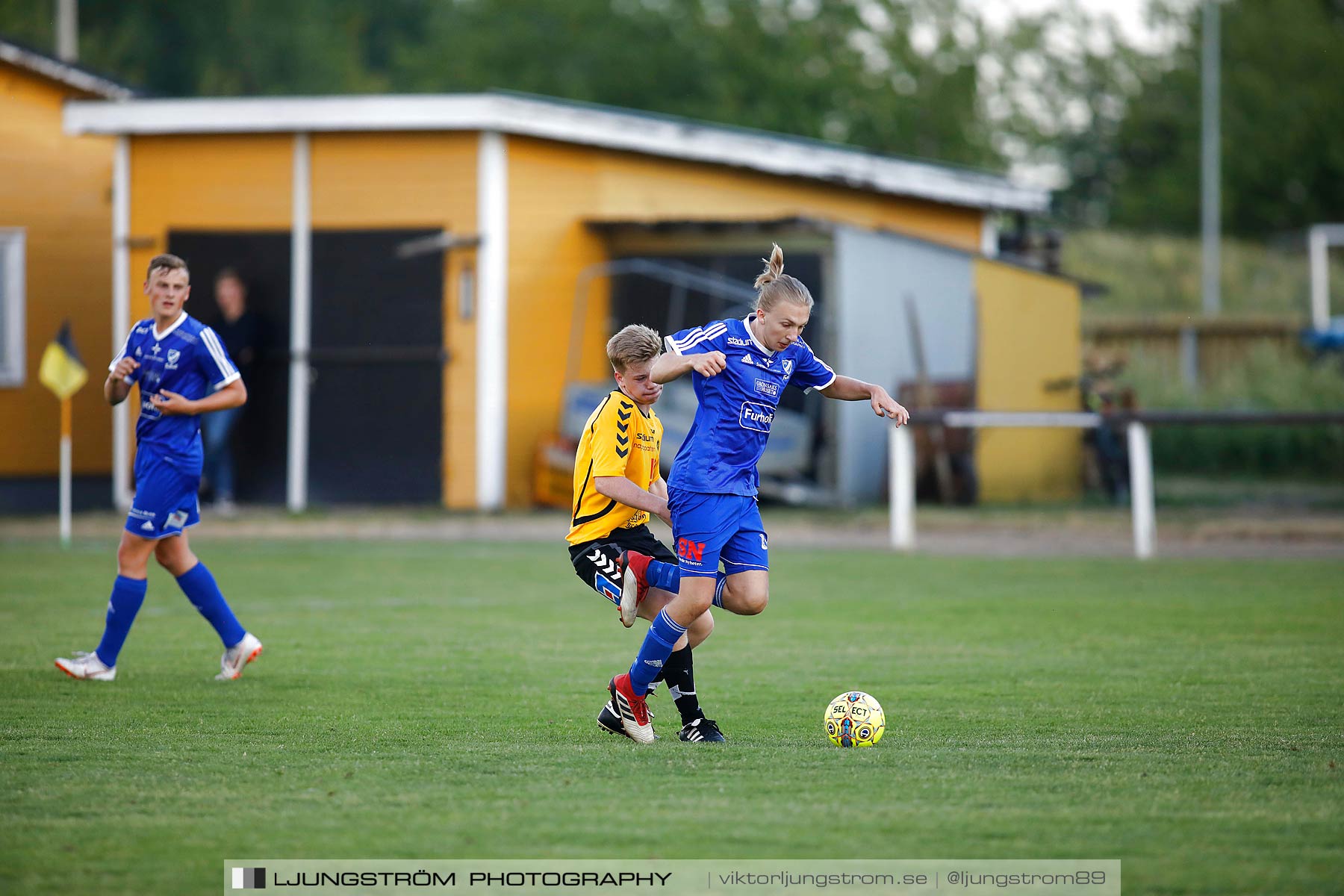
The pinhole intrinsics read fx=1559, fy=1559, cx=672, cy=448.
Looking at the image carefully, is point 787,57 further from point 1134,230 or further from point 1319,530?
point 1319,530

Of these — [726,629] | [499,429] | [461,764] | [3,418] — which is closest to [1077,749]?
[461,764]

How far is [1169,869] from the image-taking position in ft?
14.8

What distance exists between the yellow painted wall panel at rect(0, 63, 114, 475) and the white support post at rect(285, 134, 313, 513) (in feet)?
10.9

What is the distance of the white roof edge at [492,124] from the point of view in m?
18.5

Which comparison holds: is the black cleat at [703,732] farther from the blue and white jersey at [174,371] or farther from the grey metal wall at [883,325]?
the grey metal wall at [883,325]

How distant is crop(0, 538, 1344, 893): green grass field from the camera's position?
477 cm

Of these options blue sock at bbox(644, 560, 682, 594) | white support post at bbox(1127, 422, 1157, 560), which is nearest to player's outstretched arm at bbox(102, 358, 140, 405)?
blue sock at bbox(644, 560, 682, 594)

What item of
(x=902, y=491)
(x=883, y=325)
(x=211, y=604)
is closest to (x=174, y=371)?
(x=211, y=604)

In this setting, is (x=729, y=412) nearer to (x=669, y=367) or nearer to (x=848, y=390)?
(x=669, y=367)

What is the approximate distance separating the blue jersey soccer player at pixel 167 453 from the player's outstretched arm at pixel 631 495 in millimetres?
2437

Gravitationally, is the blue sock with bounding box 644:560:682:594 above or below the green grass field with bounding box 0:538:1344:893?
above

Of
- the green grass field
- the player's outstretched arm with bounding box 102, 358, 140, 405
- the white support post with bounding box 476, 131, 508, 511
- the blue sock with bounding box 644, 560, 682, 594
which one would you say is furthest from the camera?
the white support post with bounding box 476, 131, 508, 511

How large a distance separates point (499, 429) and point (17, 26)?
93.6 feet

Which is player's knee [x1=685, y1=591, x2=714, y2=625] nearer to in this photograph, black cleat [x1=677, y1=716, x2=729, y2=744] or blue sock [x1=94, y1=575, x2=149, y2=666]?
black cleat [x1=677, y1=716, x2=729, y2=744]
